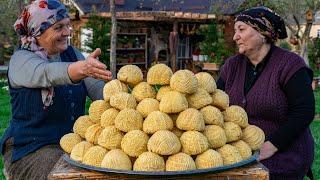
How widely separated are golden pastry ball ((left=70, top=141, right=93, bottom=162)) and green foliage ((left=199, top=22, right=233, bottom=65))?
47.5 feet

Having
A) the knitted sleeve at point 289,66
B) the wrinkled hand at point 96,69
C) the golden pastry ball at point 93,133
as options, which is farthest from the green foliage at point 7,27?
the golden pastry ball at point 93,133

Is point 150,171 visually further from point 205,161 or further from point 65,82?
point 65,82

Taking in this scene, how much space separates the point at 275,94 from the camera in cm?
328

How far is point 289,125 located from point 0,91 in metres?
12.4

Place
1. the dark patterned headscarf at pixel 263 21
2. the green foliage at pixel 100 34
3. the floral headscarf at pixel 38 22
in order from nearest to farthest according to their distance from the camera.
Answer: the floral headscarf at pixel 38 22
the dark patterned headscarf at pixel 263 21
the green foliage at pixel 100 34

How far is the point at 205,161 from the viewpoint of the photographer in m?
2.11

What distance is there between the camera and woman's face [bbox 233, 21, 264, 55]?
11.1 feet

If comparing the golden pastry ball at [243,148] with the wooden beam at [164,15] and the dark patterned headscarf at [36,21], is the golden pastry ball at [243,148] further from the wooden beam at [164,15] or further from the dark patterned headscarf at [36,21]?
the wooden beam at [164,15]

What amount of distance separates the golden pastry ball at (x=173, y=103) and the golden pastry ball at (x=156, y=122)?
0.11ft

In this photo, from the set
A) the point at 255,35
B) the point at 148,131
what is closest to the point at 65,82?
the point at 148,131

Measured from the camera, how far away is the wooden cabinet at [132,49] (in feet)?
59.5

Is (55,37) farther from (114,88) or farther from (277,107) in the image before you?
(277,107)

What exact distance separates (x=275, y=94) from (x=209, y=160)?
131 centimetres

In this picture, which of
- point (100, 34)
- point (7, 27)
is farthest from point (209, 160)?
point (7, 27)
